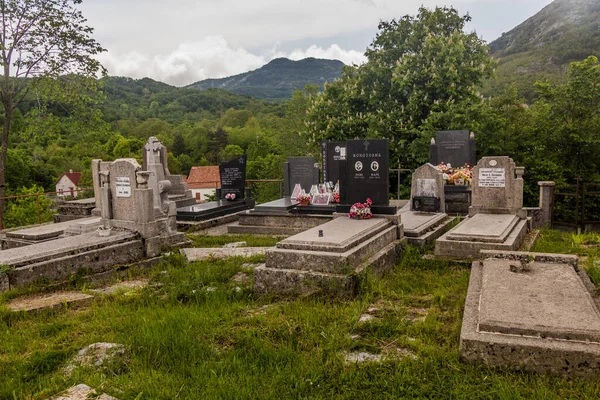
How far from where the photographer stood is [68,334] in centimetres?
412

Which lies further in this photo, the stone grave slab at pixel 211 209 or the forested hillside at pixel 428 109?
the forested hillside at pixel 428 109

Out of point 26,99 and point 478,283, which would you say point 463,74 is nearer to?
point 478,283

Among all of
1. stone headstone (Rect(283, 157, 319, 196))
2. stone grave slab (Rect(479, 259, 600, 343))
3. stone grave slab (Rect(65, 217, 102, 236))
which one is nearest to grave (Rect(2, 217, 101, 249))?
stone grave slab (Rect(65, 217, 102, 236))

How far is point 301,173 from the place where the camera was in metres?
13.8

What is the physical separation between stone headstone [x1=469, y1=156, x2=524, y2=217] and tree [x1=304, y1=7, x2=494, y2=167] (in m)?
8.32

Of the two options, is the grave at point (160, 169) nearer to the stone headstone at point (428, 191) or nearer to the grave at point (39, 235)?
the grave at point (39, 235)

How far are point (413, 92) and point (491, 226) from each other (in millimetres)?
11871

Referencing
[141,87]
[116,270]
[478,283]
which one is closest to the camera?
[478,283]

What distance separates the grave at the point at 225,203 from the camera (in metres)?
12.3

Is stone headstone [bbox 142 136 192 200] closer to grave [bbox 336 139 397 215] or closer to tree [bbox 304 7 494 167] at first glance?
grave [bbox 336 139 397 215]

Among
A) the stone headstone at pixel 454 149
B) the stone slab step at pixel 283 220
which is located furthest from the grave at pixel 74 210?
the stone headstone at pixel 454 149

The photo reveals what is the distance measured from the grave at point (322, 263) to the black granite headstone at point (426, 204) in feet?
14.7

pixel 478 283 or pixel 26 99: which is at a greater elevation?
pixel 26 99

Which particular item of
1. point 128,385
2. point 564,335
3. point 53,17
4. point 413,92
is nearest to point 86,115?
point 53,17
